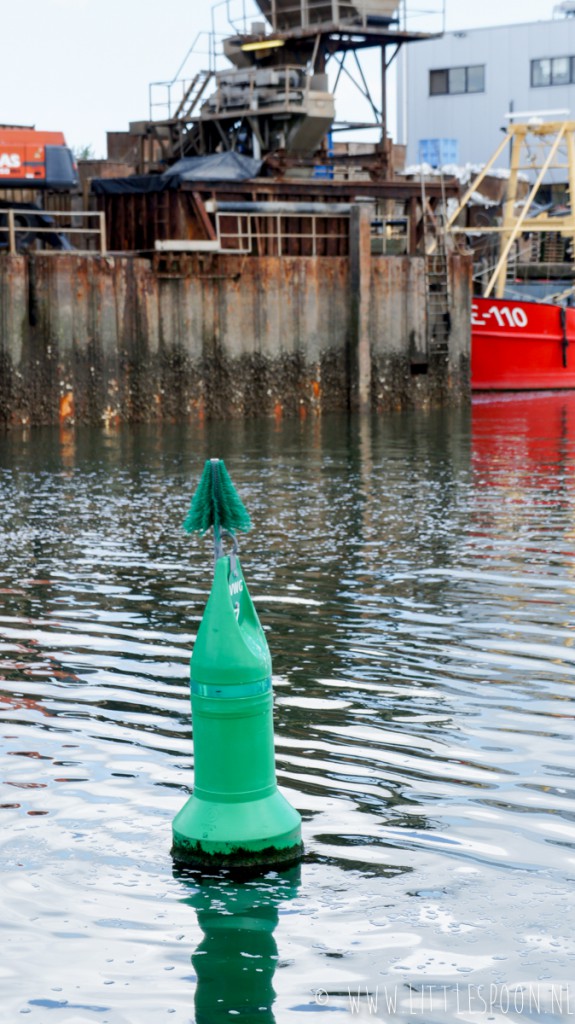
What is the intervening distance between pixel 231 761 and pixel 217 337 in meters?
22.0

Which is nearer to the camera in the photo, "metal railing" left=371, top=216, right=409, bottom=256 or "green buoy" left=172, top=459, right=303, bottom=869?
"green buoy" left=172, top=459, right=303, bottom=869

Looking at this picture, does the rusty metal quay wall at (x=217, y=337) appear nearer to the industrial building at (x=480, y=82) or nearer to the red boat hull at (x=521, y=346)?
the red boat hull at (x=521, y=346)

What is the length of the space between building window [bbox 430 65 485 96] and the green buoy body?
5340 cm

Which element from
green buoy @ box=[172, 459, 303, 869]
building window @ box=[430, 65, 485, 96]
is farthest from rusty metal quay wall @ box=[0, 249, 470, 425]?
building window @ box=[430, 65, 485, 96]

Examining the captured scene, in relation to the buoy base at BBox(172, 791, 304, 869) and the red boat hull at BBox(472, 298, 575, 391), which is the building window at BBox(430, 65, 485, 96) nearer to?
the red boat hull at BBox(472, 298, 575, 391)

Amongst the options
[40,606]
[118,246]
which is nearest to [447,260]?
[118,246]

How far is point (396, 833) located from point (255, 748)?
0.65 meters

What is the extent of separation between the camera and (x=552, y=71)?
180 feet

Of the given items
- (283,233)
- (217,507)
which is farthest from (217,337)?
(217,507)

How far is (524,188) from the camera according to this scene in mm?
46719

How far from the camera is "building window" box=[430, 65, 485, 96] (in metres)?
56.2

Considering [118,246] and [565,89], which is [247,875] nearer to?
[118,246]

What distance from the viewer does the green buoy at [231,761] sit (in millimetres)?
5492

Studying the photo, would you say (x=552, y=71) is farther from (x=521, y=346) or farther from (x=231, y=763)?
(x=231, y=763)
